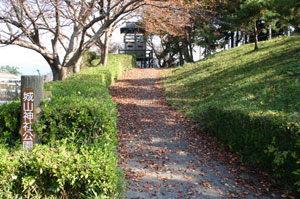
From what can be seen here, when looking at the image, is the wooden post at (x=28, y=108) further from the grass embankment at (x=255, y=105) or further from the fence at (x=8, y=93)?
the fence at (x=8, y=93)

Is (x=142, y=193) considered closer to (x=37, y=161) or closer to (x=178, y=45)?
(x=37, y=161)

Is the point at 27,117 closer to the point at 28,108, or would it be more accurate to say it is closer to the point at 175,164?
the point at 28,108

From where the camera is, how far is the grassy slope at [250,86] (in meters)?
8.36

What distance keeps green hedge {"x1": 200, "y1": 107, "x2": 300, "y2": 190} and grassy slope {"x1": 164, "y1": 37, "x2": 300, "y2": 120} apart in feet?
1.30

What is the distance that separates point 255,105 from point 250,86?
2.55m

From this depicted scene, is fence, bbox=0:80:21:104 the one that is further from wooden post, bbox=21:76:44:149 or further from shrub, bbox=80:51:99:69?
shrub, bbox=80:51:99:69

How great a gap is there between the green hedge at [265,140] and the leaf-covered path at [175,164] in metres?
0.32

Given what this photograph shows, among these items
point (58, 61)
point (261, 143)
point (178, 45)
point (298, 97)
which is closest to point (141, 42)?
point (178, 45)

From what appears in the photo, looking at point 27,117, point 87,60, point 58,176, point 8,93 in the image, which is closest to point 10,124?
point 27,117

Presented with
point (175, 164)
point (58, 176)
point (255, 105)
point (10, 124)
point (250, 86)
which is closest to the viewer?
point (58, 176)

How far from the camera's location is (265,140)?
5.00 meters

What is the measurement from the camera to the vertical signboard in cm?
425

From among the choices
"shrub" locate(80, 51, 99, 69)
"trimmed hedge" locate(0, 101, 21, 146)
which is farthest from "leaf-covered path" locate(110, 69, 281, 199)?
"shrub" locate(80, 51, 99, 69)

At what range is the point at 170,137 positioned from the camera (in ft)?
25.2
